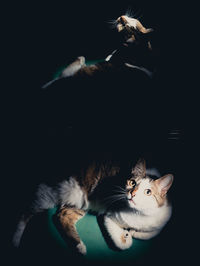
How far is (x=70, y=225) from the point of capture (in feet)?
4.14

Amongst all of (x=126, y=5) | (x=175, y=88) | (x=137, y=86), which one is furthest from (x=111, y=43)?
(x=175, y=88)

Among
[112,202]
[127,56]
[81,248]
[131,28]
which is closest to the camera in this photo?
[81,248]

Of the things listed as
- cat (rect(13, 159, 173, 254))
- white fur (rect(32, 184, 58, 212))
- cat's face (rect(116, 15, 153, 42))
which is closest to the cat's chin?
cat (rect(13, 159, 173, 254))

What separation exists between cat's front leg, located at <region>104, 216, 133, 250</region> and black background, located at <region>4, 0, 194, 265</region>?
16 centimetres

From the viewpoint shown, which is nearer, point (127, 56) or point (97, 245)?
point (97, 245)

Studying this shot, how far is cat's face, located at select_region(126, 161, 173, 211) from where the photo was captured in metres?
1.21

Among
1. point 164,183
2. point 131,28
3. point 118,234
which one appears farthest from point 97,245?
point 131,28

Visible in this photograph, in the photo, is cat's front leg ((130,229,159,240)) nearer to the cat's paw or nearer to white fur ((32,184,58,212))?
the cat's paw

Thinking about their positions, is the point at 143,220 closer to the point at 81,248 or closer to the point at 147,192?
the point at 147,192

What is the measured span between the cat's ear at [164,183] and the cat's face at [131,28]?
898mm

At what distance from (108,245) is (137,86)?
0.95 metres

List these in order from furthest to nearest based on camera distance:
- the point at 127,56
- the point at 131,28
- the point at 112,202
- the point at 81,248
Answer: the point at 127,56 → the point at 131,28 → the point at 112,202 → the point at 81,248

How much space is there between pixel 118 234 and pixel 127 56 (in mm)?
1108

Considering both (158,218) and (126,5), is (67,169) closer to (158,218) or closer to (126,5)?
(158,218)
